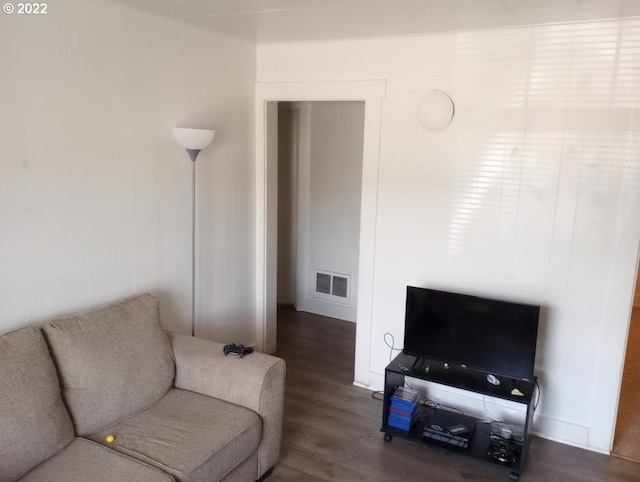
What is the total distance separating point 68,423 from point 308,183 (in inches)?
134

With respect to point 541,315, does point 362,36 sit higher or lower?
higher

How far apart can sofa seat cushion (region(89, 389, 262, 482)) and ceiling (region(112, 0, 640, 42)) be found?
2046 millimetres

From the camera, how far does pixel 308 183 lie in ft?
17.0

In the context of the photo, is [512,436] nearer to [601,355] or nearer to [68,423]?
[601,355]

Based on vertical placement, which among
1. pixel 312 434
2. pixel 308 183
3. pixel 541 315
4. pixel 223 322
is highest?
pixel 308 183

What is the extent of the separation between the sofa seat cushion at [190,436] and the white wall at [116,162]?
715mm

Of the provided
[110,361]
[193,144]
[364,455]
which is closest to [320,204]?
[193,144]

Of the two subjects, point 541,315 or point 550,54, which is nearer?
point 550,54

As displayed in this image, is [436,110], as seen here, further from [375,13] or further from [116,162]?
[116,162]

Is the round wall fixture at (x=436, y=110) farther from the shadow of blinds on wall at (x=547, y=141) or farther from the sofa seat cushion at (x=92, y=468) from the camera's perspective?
the sofa seat cushion at (x=92, y=468)

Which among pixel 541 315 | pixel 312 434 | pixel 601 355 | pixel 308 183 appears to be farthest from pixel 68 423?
pixel 308 183

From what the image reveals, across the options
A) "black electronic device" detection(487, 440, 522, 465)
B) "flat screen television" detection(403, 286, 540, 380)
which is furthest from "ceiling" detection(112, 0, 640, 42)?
"black electronic device" detection(487, 440, 522, 465)

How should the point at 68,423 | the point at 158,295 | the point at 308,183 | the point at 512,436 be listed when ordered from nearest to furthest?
the point at 68,423, the point at 512,436, the point at 158,295, the point at 308,183

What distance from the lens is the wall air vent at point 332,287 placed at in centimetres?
514
